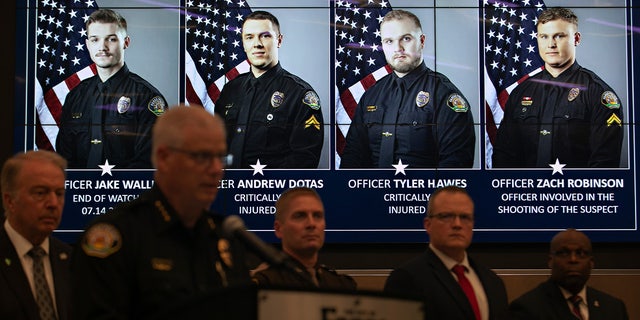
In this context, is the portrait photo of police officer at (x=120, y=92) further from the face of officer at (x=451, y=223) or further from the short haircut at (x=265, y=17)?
the face of officer at (x=451, y=223)

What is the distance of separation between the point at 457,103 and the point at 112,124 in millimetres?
3432

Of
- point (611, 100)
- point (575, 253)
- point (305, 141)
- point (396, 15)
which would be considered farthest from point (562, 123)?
point (575, 253)

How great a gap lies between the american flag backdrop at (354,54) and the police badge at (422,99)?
0.39 metres

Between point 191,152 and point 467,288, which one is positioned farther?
point 467,288

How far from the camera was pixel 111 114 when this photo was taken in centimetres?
905

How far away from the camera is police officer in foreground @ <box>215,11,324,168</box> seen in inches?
352

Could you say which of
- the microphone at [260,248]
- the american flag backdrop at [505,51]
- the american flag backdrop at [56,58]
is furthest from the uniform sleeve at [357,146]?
the microphone at [260,248]

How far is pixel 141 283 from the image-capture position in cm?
245

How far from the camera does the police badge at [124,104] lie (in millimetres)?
9047

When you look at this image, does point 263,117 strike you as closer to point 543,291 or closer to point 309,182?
point 309,182

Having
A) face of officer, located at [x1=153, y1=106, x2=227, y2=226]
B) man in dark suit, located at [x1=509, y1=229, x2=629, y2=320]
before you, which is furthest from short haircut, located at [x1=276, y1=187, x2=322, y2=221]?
face of officer, located at [x1=153, y1=106, x2=227, y2=226]

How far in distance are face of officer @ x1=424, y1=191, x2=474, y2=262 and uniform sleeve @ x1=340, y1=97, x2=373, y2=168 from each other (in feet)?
13.8

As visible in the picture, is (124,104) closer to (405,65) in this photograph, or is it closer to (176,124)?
(405,65)

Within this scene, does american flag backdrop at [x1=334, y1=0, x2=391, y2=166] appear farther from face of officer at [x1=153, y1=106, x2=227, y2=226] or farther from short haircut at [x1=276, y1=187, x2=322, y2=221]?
face of officer at [x1=153, y1=106, x2=227, y2=226]
